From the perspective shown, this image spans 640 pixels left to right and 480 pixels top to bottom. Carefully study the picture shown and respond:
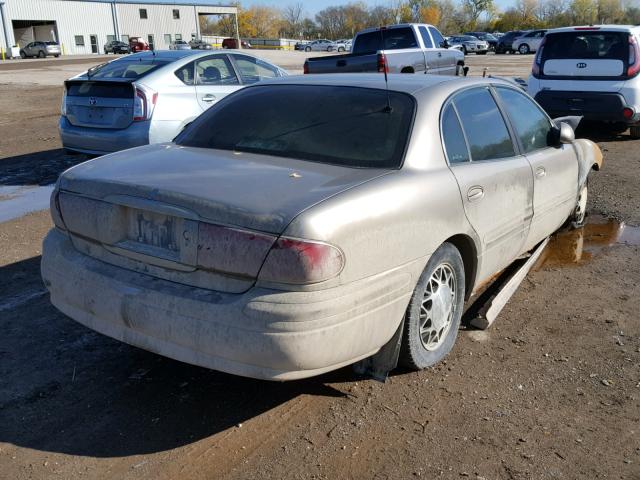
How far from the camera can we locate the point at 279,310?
2.78m

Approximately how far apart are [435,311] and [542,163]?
1.72 m

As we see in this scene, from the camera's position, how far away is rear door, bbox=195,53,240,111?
8.83 metres

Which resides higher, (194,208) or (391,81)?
(391,81)

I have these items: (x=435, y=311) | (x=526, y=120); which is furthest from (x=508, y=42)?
(x=435, y=311)

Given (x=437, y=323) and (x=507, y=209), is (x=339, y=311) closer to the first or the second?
(x=437, y=323)

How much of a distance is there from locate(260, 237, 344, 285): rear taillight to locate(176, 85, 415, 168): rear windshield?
2.70ft

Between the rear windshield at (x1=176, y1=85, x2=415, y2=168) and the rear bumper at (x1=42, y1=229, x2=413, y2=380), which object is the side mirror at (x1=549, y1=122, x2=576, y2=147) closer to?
the rear windshield at (x1=176, y1=85, x2=415, y2=168)

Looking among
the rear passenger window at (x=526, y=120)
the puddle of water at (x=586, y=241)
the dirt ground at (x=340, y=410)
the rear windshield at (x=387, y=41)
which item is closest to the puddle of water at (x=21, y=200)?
the dirt ground at (x=340, y=410)

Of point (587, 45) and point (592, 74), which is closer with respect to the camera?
point (592, 74)

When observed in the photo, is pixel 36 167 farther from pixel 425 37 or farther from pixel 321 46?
pixel 321 46

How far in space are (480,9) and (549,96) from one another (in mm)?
98863

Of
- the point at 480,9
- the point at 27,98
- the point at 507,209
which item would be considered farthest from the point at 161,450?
the point at 480,9

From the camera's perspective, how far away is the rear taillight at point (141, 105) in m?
8.00

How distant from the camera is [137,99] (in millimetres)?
7996
